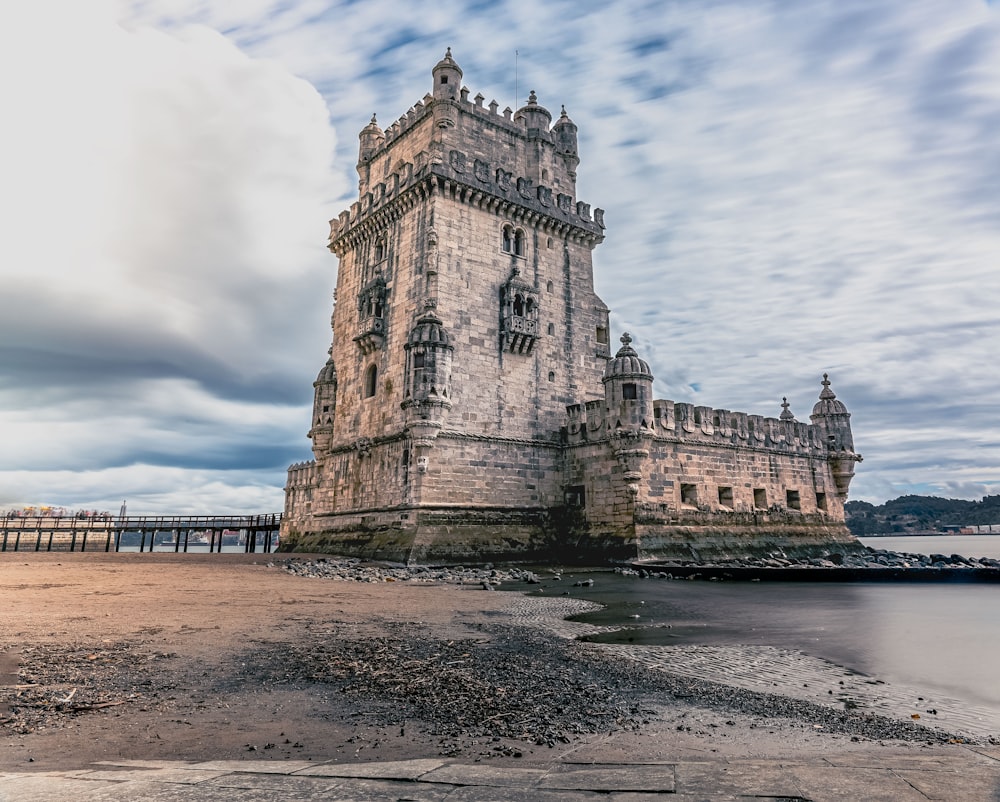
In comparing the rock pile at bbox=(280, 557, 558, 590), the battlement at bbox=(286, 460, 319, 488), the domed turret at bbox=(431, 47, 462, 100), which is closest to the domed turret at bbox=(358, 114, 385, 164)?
the domed turret at bbox=(431, 47, 462, 100)

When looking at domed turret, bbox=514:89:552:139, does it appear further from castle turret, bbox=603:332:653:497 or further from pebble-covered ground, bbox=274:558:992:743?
pebble-covered ground, bbox=274:558:992:743

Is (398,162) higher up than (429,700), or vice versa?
(398,162)

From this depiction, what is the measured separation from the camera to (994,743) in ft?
14.2

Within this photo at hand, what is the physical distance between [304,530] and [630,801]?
31.3 metres

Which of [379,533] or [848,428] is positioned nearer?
[379,533]

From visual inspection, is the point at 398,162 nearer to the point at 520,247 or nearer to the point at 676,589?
the point at 520,247

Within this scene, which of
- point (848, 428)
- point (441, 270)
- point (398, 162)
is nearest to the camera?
point (441, 270)

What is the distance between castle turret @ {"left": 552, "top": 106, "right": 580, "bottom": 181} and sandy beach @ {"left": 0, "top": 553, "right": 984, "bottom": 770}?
27.7 m

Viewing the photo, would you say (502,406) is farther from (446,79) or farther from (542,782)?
(542,782)

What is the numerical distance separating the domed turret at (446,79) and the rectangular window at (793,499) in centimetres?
2510

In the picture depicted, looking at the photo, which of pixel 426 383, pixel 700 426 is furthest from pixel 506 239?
pixel 700 426

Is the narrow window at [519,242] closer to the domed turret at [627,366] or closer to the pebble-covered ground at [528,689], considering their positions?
the domed turret at [627,366]

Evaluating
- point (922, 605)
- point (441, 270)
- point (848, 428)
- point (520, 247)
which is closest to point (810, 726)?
point (922, 605)

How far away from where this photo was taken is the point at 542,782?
265cm
